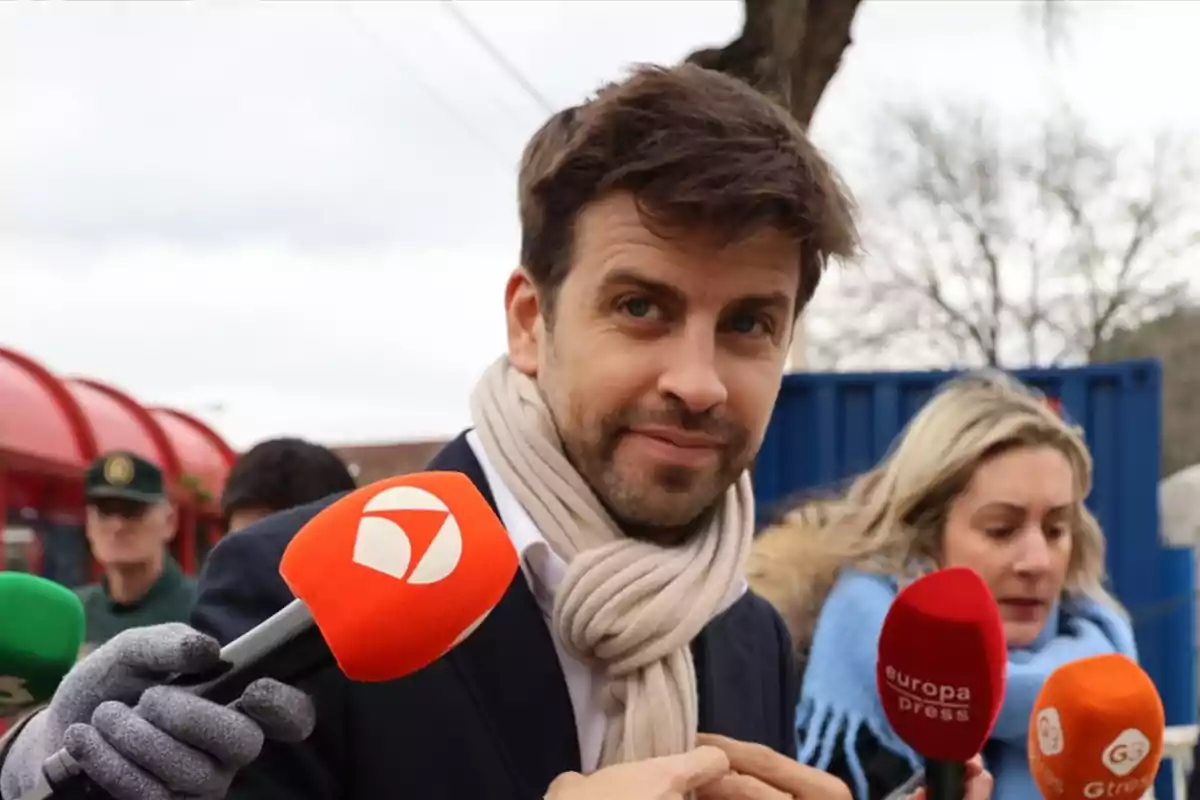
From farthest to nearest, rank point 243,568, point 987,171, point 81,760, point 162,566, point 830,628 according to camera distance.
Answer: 1. point 987,171
2. point 162,566
3. point 830,628
4. point 243,568
5. point 81,760

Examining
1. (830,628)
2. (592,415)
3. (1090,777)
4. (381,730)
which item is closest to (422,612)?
(381,730)

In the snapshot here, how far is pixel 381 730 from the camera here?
Answer: 146 cm

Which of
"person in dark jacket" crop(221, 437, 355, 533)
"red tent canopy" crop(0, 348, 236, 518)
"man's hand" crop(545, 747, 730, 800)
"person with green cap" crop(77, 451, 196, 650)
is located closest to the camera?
"man's hand" crop(545, 747, 730, 800)

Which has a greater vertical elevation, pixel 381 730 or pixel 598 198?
pixel 598 198

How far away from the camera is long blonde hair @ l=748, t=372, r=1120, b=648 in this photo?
8.64ft

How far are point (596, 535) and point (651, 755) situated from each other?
0.88ft

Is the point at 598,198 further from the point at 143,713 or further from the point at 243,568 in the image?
the point at 143,713

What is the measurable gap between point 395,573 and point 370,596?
32 millimetres

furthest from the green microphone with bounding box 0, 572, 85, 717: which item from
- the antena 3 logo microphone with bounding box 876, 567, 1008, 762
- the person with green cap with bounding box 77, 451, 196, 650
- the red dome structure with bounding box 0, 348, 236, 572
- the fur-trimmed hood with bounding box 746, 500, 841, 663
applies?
the red dome structure with bounding box 0, 348, 236, 572

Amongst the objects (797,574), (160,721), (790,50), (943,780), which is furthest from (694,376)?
(790,50)

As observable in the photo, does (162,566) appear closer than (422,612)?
No

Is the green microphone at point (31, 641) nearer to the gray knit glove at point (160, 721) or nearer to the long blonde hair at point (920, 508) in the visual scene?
the gray knit glove at point (160, 721)

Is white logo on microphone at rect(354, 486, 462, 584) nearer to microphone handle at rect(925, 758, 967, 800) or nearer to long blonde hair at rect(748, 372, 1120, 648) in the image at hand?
microphone handle at rect(925, 758, 967, 800)

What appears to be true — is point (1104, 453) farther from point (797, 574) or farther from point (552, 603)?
point (552, 603)
